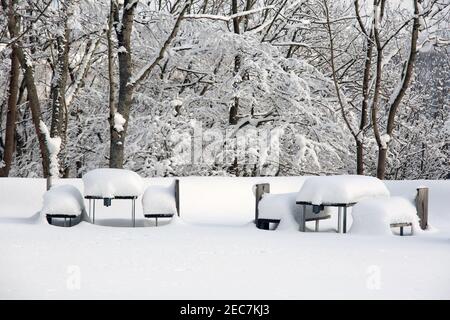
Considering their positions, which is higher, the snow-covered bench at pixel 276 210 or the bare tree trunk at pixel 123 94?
the bare tree trunk at pixel 123 94

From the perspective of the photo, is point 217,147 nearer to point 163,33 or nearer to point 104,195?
Answer: point 163,33

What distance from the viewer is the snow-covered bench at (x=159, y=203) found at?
38.7 feet

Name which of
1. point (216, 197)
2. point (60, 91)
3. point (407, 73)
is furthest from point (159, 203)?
point (407, 73)

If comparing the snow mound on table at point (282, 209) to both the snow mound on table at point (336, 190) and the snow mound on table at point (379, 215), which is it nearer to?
the snow mound on table at point (336, 190)

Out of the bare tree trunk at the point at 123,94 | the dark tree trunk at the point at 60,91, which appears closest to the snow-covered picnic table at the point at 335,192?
the bare tree trunk at the point at 123,94

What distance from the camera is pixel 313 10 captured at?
24156mm

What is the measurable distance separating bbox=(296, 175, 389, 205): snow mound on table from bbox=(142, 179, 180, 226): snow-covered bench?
2230mm

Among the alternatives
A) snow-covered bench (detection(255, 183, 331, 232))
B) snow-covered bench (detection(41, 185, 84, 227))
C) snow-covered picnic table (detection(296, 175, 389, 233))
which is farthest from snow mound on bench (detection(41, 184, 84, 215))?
snow-covered picnic table (detection(296, 175, 389, 233))

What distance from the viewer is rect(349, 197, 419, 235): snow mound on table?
10547 mm

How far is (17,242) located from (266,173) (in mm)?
13417

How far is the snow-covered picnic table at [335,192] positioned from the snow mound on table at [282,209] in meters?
0.20

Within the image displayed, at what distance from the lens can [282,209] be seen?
37.5 ft

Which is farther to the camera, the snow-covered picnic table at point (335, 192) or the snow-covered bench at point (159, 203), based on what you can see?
the snow-covered bench at point (159, 203)

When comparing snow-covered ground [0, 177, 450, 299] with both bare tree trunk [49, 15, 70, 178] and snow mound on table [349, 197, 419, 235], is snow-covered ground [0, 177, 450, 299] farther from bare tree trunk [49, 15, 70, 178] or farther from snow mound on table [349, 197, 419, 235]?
bare tree trunk [49, 15, 70, 178]
